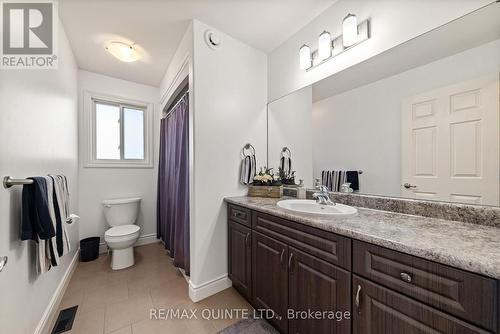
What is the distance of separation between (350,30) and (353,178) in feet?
3.50

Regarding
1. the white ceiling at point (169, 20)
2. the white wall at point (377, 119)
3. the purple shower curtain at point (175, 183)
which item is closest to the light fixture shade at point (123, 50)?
the white ceiling at point (169, 20)

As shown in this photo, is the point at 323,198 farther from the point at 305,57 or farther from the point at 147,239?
the point at 147,239

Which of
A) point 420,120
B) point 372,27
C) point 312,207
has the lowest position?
A: point 312,207

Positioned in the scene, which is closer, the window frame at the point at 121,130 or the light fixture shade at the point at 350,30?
the light fixture shade at the point at 350,30

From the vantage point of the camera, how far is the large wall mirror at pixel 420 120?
965 millimetres

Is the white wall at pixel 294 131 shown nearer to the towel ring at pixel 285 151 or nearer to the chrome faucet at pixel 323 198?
the towel ring at pixel 285 151

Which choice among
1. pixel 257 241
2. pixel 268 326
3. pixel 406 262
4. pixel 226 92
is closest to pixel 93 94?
pixel 226 92

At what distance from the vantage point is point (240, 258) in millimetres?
1687

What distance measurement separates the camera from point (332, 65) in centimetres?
161

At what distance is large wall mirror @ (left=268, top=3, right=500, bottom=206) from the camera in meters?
0.96

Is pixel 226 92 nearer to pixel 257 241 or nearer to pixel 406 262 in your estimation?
pixel 257 241

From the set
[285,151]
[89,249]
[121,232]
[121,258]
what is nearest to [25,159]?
[121,232]

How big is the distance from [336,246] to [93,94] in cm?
329

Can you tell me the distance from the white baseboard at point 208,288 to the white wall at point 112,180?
166cm
